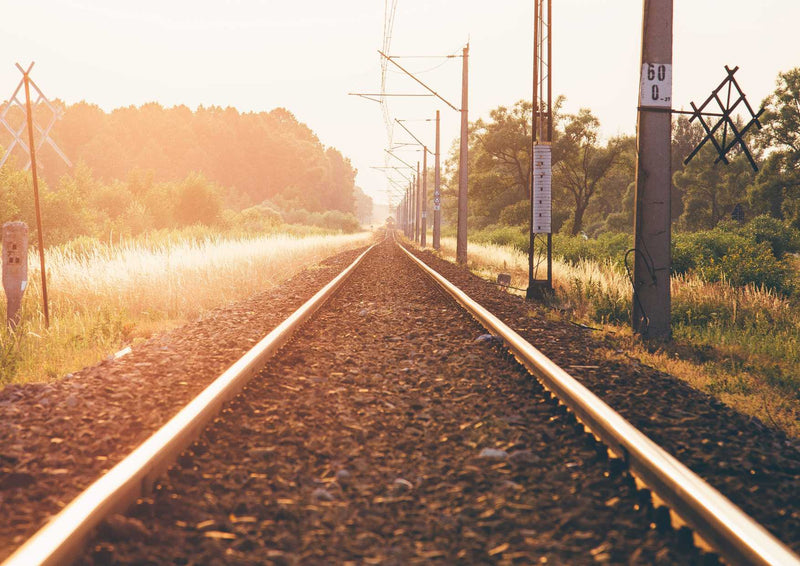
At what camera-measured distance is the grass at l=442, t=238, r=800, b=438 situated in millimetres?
4902

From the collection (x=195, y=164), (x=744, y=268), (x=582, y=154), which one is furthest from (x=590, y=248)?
(x=195, y=164)

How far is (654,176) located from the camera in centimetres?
691

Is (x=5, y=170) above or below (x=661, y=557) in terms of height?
above

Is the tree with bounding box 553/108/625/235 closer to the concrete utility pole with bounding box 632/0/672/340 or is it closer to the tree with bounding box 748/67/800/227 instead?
the tree with bounding box 748/67/800/227

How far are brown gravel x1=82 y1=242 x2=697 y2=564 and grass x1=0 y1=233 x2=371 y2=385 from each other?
2797 millimetres

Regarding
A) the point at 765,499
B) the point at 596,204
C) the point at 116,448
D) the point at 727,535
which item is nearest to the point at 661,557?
the point at 727,535

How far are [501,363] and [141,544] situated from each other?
138 inches

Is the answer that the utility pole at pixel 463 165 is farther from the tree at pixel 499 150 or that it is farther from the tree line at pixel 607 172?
the tree at pixel 499 150

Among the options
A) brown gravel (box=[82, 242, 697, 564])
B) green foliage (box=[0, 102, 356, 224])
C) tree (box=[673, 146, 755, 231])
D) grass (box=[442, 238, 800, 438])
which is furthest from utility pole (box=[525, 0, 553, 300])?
green foliage (box=[0, 102, 356, 224])

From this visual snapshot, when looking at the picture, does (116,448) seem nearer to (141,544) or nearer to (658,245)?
(141,544)

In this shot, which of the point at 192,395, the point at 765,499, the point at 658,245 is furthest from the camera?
the point at 658,245

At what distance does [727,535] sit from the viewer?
2.08 metres

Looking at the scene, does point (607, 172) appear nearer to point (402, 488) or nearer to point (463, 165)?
point (463, 165)

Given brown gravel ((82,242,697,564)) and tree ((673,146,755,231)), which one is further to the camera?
tree ((673,146,755,231))
